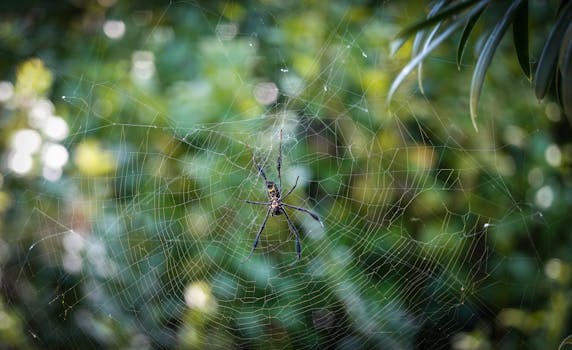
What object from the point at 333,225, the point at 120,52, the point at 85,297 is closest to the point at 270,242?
the point at 333,225

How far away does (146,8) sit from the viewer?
237 cm

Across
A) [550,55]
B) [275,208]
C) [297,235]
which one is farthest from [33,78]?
[550,55]

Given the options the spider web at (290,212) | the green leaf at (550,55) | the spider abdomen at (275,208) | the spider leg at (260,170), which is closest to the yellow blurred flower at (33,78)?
the spider web at (290,212)

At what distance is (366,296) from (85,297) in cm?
115

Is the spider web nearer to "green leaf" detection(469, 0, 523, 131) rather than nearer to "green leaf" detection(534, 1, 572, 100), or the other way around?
"green leaf" detection(469, 0, 523, 131)

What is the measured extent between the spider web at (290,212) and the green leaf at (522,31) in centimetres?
91

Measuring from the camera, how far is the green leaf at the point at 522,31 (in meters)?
1.01

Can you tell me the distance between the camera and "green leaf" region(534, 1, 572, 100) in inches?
35.5

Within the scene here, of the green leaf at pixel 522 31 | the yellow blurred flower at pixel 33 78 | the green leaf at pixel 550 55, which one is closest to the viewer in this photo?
the green leaf at pixel 550 55

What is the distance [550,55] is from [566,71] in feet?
0.42

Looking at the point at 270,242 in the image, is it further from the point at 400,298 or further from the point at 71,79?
the point at 71,79

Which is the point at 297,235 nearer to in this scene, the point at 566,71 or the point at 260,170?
the point at 260,170

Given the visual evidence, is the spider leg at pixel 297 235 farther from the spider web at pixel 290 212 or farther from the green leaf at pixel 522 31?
the green leaf at pixel 522 31

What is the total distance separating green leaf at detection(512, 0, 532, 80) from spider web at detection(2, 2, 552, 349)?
908mm
